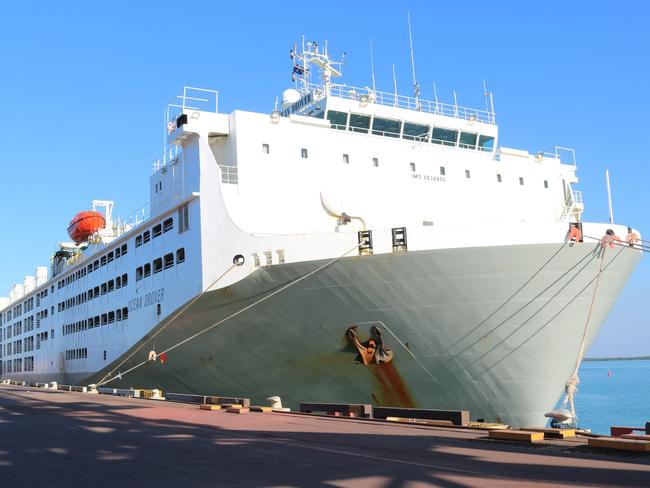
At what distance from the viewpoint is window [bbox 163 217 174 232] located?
20.9 meters

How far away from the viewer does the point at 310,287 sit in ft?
52.1

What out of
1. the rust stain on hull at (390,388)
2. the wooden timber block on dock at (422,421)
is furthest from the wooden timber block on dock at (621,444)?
the rust stain on hull at (390,388)

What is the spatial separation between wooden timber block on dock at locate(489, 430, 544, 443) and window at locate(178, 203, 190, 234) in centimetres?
1208

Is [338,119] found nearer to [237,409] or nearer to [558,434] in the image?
[237,409]

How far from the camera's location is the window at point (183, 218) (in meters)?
19.7

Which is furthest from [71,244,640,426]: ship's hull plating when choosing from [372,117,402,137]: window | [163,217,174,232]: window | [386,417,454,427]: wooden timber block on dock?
[372,117,402,137]: window

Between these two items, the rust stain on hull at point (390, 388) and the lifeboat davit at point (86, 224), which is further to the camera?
the lifeboat davit at point (86, 224)

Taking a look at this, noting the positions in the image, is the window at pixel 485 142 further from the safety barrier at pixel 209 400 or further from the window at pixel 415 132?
the safety barrier at pixel 209 400

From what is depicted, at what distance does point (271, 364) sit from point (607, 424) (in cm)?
3091

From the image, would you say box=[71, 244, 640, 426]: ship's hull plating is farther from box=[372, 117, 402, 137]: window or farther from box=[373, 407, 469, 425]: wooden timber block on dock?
box=[372, 117, 402, 137]: window

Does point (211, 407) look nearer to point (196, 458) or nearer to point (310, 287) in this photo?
point (310, 287)

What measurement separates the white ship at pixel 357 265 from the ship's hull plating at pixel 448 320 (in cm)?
4

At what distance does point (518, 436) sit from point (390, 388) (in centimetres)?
629

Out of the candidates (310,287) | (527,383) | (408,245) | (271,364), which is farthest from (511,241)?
(271,364)
